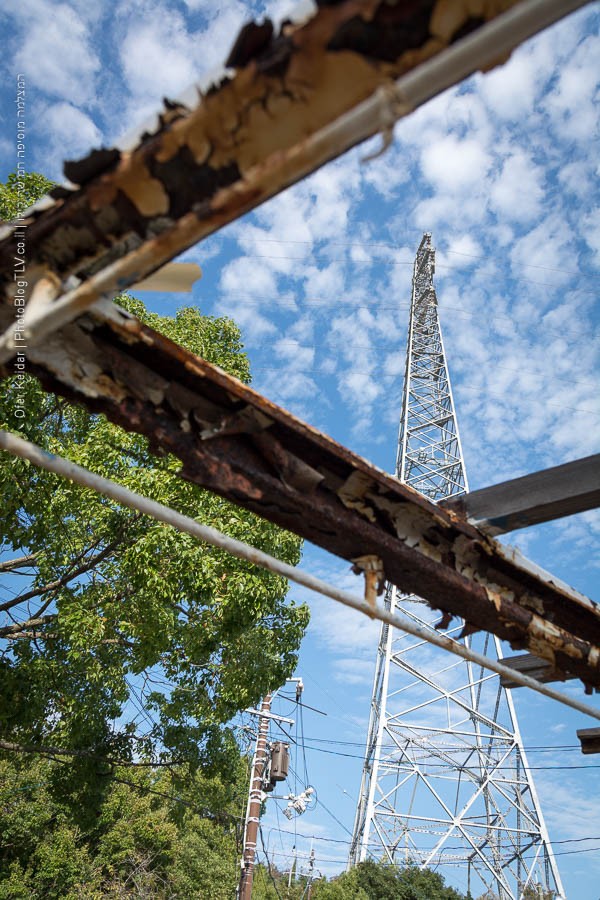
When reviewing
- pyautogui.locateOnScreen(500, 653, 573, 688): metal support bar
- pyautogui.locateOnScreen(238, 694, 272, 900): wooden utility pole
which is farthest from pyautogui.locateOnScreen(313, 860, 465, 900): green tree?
pyautogui.locateOnScreen(500, 653, 573, 688): metal support bar

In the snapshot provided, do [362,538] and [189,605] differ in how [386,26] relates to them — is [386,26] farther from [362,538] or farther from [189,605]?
[189,605]

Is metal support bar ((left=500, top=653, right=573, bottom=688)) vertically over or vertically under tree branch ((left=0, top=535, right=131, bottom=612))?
under

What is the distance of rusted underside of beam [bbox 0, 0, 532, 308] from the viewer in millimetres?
1192

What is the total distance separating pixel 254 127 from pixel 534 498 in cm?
187

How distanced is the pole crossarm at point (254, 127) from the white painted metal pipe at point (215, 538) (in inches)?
11.3

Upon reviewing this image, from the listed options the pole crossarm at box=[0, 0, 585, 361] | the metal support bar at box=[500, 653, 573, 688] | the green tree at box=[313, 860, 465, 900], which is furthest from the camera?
the green tree at box=[313, 860, 465, 900]

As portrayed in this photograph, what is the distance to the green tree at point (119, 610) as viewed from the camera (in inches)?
267

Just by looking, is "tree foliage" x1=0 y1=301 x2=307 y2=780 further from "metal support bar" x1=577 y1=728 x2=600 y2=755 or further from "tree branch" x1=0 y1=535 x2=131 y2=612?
"metal support bar" x1=577 y1=728 x2=600 y2=755

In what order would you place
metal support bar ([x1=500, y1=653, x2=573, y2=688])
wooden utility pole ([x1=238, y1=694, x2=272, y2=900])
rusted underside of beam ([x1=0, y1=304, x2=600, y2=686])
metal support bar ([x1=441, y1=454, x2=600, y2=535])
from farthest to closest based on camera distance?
wooden utility pole ([x1=238, y1=694, x2=272, y2=900]) < metal support bar ([x1=500, y1=653, x2=573, y2=688]) < metal support bar ([x1=441, y1=454, x2=600, y2=535]) < rusted underside of beam ([x1=0, y1=304, x2=600, y2=686])

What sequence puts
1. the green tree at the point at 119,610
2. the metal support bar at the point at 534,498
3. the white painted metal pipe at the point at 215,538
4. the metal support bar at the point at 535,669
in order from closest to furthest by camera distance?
the white painted metal pipe at the point at 215,538, the metal support bar at the point at 534,498, the metal support bar at the point at 535,669, the green tree at the point at 119,610

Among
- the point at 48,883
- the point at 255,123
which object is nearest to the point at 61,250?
the point at 255,123

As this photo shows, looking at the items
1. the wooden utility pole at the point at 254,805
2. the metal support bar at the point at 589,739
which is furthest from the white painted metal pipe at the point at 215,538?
the wooden utility pole at the point at 254,805

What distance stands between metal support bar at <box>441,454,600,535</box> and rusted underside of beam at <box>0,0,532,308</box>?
1715 mm

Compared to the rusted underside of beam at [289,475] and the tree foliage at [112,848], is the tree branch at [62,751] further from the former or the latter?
the tree foliage at [112,848]
